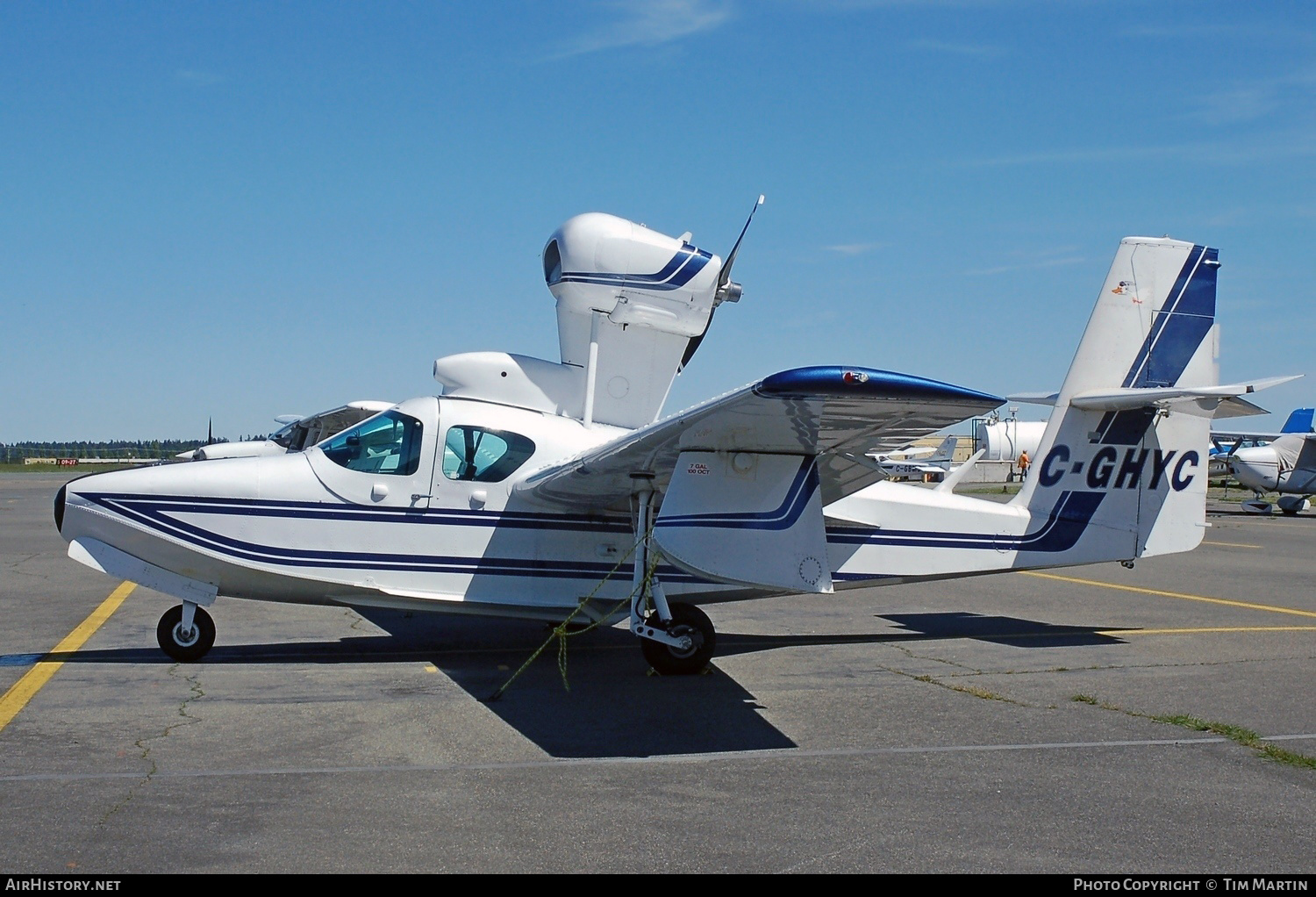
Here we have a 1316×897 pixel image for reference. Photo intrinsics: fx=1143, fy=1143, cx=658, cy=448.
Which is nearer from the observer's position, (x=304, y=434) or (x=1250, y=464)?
(x=304, y=434)

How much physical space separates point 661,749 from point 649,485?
2612mm

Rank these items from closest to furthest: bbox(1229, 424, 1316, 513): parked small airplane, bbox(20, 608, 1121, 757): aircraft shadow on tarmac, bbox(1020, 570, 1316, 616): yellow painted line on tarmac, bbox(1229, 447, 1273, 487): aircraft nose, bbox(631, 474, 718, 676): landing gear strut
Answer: bbox(20, 608, 1121, 757): aircraft shadow on tarmac, bbox(631, 474, 718, 676): landing gear strut, bbox(1020, 570, 1316, 616): yellow painted line on tarmac, bbox(1229, 424, 1316, 513): parked small airplane, bbox(1229, 447, 1273, 487): aircraft nose

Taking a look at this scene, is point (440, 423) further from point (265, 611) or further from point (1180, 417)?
point (1180, 417)

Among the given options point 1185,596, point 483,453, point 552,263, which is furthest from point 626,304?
point 1185,596

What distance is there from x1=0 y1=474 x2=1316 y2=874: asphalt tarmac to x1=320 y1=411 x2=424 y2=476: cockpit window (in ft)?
5.28

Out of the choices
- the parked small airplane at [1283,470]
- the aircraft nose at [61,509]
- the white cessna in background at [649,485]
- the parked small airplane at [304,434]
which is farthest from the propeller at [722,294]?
the parked small airplane at [1283,470]

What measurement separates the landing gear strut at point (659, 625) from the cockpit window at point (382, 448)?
77.0 inches

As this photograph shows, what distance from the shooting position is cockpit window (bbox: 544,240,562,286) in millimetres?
10648

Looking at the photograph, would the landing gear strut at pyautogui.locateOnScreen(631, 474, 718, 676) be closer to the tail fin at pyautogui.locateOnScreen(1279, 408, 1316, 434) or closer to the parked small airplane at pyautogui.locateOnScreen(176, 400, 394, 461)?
the parked small airplane at pyautogui.locateOnScreen(176, 400, 394, 461)

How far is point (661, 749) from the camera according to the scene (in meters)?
6.62

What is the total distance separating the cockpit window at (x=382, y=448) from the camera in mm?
9297

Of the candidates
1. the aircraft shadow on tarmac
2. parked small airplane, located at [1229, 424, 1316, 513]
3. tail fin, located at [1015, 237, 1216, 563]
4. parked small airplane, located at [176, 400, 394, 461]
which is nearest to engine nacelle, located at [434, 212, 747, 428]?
the aircraft shadow on tarmac

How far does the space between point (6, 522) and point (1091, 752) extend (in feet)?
91.4

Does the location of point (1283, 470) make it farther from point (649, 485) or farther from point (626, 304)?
point (649, 485)
